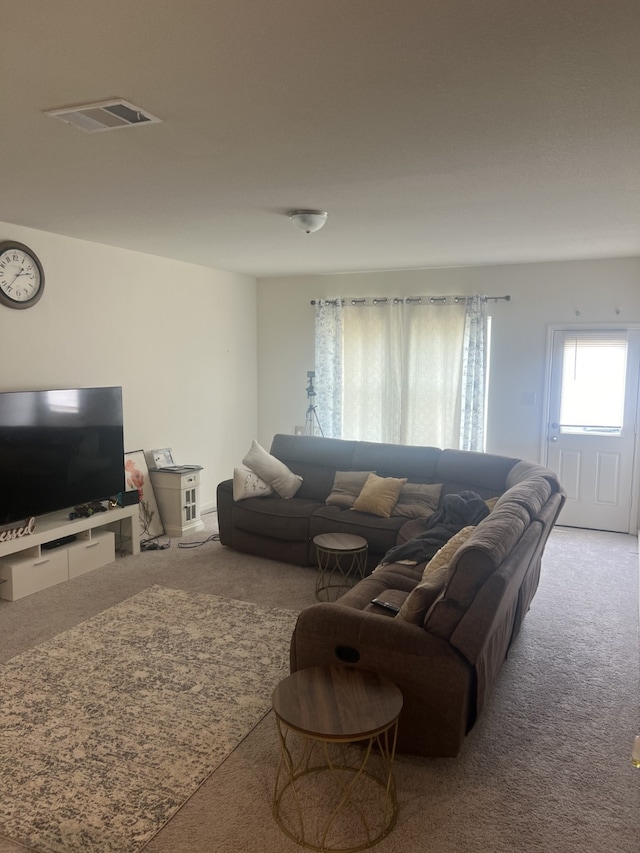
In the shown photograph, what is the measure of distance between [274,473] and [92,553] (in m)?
1.57

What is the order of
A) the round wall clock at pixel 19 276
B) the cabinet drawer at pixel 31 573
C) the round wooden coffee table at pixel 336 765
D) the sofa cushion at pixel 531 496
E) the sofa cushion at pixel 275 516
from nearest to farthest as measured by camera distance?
1. the round wooden coffee table at pixel 336 765
2. the sofa cushion at pixel 531 496
3. the cabinet drawer at pixel 31 573
4. the round wall clock at pixel 19 276
5. the sofa cushion at pixel 275 516

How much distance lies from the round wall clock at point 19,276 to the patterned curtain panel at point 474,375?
3897 millimetres

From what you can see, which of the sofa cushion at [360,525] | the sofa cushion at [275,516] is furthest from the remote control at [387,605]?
the sofa cushion at [275,516]

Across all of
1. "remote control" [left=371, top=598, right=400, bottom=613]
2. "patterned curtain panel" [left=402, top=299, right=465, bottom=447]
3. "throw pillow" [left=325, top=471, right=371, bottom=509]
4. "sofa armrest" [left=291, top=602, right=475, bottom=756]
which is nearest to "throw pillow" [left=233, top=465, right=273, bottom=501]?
"throw pillow" [left=325, top=471, right=371, bottom=509]

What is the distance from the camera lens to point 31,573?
4.20 m

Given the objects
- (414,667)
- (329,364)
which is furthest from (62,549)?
(329,364)

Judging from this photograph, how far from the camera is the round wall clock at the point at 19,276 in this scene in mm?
4207

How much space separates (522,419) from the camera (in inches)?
242

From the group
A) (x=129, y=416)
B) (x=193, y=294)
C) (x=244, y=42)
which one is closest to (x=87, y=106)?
(x=244, y=42)

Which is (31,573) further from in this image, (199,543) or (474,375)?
(474,375)

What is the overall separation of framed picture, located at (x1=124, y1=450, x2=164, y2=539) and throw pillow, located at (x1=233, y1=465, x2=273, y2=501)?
89 centimetres

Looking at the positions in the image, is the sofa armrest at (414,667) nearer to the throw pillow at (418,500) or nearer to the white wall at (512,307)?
the throw pillow at (418,500)

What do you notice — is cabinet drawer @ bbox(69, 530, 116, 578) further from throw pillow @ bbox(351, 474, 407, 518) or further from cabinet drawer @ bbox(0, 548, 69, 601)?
throw pillow @ bbox(351, 474, 407, 518)

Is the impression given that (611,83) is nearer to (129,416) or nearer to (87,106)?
(87,106)
